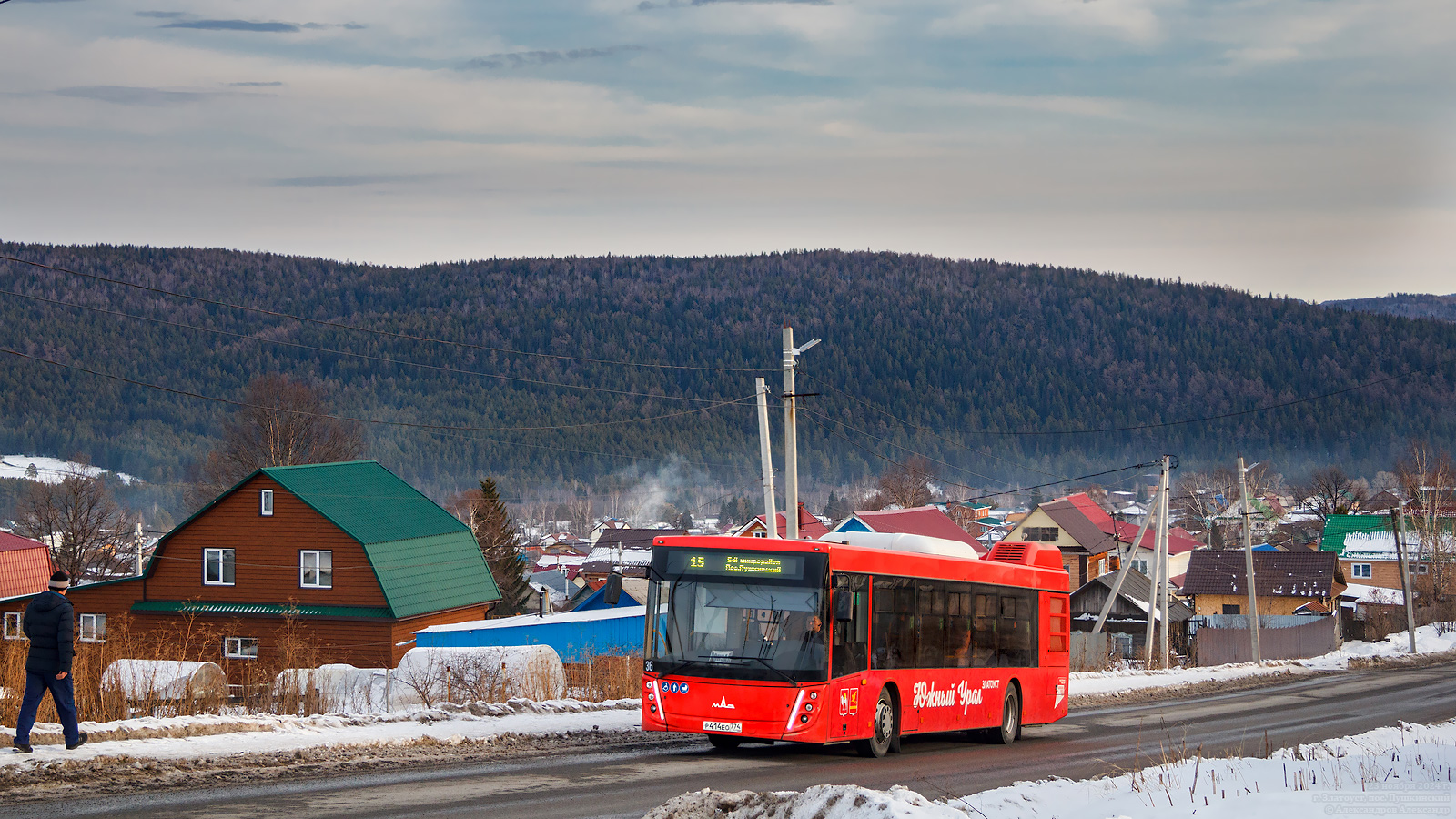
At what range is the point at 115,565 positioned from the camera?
3501 inches

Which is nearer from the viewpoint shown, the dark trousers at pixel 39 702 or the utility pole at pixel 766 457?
the dark trousers at pixel 39 702

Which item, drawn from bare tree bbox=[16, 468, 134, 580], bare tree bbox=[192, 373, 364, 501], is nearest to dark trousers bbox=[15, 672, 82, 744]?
bare tree bbox=[192, 373, 364, 501]

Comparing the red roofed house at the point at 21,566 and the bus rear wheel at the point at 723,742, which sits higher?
the red roofed house at the point at 21,566

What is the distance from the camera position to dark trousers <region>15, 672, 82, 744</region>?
42.0ft

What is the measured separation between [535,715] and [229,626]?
29524 mm

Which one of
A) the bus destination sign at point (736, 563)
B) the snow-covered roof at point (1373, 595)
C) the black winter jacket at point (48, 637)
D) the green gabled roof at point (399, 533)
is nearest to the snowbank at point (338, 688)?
the black winter jacket at point (48, 637)

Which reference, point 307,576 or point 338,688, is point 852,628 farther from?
point 307,576

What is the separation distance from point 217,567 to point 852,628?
121 ft

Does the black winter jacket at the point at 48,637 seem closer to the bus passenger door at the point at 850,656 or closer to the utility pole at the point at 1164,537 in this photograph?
the bus passenger door at the point at 850,656

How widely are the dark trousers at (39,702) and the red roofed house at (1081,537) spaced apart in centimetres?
8935

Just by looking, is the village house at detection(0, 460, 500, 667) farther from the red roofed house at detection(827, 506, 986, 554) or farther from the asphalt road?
the red roofed house at detection(827, 506, 986, 554)

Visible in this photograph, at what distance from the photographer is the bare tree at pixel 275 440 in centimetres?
8088

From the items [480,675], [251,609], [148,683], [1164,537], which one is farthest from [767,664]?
[251,609]

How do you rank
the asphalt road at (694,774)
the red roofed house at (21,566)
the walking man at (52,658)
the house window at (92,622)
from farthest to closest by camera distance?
the red roofed house at (21,566)
the house window at (92,622)
the walking man at (52,658)
the asphalt road at (694,774)
